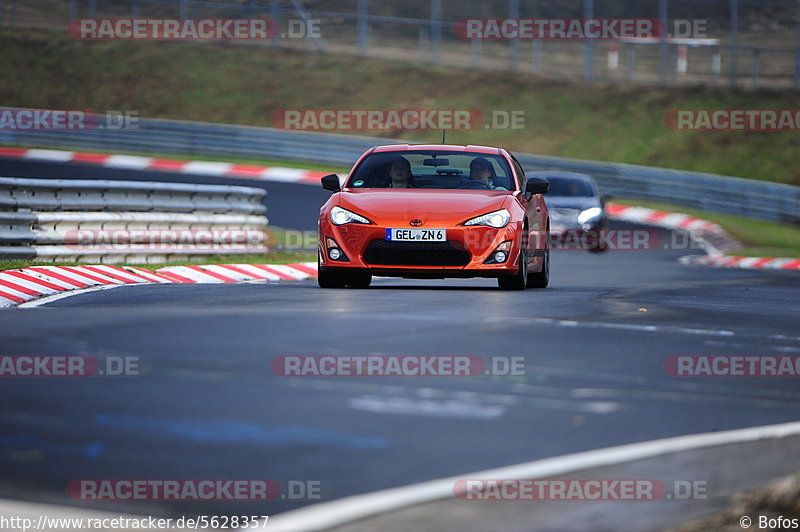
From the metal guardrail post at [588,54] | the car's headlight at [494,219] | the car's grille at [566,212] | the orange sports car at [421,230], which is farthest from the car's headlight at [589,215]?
the metal guardrail post at [588,54]

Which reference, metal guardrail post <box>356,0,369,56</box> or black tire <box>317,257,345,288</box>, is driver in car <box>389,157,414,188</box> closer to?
black tire <box>317,257,345,288</box>

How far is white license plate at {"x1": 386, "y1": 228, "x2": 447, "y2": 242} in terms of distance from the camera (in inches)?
536

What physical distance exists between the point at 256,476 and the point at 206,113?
40339mm

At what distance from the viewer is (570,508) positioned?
203 inches

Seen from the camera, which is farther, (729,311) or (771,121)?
(771,121)

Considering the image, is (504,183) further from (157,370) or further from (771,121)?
(771,121)

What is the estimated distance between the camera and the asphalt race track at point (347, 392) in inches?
230

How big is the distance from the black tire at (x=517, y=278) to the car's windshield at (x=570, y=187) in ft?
38.9

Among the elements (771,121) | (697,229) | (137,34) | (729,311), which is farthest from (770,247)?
(137,34)

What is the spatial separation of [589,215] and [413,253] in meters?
12.7

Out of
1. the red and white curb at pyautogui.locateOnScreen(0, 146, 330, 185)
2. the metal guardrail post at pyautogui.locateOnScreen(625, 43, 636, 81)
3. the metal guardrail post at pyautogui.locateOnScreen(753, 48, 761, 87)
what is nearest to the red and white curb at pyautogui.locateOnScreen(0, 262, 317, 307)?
the red and white curb at pyautogui.locateOnScreen(0, 146, 330, 185)

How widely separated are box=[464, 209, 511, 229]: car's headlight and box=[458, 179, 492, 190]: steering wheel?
→ 861 millimetres

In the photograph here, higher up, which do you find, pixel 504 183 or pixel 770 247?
pixel 504 183

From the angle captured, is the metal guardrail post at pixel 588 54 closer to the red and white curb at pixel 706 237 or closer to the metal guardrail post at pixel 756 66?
the metal guardrail post at pixel 756 66
